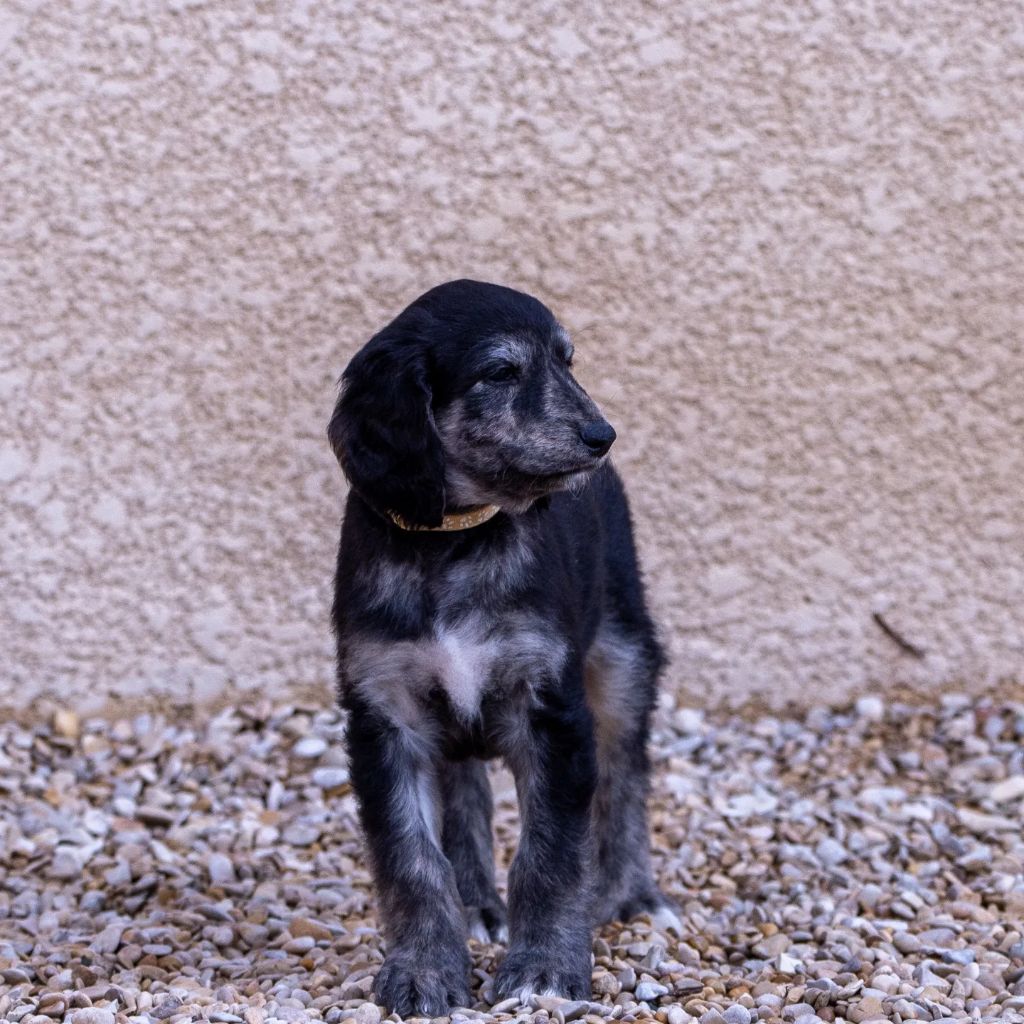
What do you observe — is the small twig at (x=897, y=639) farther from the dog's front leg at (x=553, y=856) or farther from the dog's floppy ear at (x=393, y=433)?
the dog's floppy ear at (x=393, y=433)

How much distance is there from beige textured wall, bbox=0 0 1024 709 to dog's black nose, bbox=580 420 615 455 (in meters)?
2.68

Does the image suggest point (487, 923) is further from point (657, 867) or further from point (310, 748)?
point (310, 748)

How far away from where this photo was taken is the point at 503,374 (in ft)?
12.5

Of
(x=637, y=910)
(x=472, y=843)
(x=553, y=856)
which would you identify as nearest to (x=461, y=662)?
(x=553, y=856)

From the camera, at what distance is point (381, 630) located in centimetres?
380

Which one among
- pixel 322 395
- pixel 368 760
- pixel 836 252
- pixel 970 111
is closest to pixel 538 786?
pixel 368 760

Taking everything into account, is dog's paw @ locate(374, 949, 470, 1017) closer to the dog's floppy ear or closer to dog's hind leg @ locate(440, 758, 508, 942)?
dog's hind leg @ locate(440, 758, 508, 942)

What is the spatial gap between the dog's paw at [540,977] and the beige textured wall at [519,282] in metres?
2.77

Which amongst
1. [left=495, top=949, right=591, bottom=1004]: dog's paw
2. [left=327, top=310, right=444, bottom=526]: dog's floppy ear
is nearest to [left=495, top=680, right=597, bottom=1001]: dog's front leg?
[left=495, top=949, right=591, bottom=1004]: dog's paw

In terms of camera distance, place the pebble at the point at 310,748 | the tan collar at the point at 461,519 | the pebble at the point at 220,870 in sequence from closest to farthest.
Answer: the tan collar at the point at 461,519 → the pebble at the point at 220,870 → the pebble at the point at 310,748

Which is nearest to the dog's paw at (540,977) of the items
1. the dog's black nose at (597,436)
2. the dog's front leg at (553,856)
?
the dog's front leg at (553,856)

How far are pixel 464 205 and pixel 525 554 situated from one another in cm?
274

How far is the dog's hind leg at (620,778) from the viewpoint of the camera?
463 centimetres

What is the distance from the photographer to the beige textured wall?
6.19m
